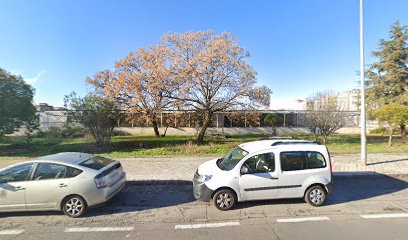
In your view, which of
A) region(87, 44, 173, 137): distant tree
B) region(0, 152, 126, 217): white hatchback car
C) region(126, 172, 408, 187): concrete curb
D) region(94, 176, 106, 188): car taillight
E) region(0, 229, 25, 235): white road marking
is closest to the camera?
region(0, 229, 25, 235): white road marking

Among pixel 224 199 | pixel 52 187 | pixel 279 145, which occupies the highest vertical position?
pixel 279 145

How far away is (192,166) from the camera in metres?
8.97

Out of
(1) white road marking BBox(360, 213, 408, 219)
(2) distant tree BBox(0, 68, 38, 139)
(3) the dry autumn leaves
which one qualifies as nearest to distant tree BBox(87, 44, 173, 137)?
(3) the dry autumn leaves

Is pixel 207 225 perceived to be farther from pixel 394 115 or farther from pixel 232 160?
pixel 394 115

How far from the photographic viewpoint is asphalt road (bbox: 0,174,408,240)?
3.88 m

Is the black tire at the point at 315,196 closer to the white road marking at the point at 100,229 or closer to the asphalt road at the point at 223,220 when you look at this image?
the asphalt road at the point at 223,220

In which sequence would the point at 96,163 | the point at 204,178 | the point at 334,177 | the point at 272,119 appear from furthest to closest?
the point at 272,119
the point at 334,177
the point at 96,163
the point at 204,178

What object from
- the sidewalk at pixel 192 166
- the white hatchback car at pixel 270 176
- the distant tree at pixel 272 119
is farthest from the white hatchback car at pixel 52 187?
the distant tree at pixel 272 119

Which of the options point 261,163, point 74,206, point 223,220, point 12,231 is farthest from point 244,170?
point 12,231

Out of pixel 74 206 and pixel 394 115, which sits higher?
pixel 394 115

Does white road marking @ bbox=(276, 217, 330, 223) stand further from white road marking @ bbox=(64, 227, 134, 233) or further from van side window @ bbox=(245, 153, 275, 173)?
white road marking @ bbox=(64, 227, 134, 233)

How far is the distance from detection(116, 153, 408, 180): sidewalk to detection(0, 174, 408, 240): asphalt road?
1.76 m

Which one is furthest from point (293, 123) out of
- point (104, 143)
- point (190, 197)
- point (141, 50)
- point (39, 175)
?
point (39, 175)

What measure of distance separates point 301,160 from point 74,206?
5.44 m
